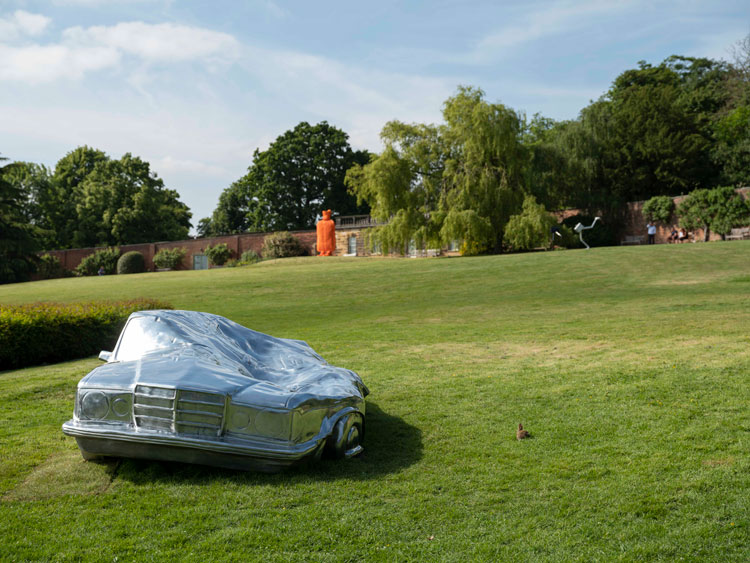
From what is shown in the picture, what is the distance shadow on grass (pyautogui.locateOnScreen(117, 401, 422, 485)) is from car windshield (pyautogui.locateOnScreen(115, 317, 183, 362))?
36.9 inches

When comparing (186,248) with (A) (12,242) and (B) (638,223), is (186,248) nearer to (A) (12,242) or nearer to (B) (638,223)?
(A) (12,242)

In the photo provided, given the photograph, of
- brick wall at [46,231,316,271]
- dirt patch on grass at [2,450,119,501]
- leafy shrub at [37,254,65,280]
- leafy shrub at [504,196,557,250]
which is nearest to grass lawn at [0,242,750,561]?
dirt patch on grass at [2,450,119,501]

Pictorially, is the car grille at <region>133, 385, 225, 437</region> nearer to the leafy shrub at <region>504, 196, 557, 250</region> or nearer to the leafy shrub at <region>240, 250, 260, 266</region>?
the leafy shrub at <region>504, 196, 557, 250</region>

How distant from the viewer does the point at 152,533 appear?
3613 mm

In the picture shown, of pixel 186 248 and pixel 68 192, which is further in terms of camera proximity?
pixel 68 192

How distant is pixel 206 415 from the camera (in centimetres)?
428

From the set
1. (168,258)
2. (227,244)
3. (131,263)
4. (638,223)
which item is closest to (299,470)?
(638,223)

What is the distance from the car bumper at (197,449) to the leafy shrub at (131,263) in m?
53.7

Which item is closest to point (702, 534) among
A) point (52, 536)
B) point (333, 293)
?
point (52, 536)

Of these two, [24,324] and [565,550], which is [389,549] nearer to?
[565,550]

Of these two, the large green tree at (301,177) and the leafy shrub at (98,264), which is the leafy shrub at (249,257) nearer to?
the large green tree at (301,177)

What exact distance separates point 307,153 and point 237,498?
60.9 metres

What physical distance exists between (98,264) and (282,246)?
61.2ft

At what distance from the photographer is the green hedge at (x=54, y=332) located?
9.69 metres
